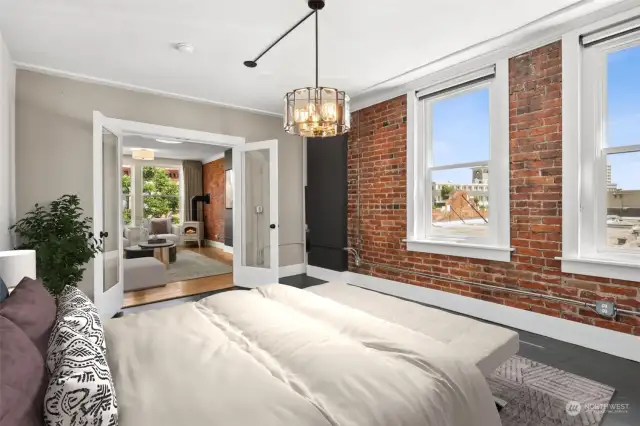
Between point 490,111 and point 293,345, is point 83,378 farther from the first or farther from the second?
point 490,111

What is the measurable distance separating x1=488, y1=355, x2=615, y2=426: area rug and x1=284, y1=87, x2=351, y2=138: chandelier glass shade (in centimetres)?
198

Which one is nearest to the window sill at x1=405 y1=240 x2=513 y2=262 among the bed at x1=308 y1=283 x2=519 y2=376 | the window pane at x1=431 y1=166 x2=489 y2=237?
the window pane at x1=431 y1=166 x2=489 y2=237

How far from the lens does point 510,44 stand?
306cm

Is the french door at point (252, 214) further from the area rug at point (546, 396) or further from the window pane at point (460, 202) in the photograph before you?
the area rug at point (546, 396)

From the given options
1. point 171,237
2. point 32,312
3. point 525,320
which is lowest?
point 525,320

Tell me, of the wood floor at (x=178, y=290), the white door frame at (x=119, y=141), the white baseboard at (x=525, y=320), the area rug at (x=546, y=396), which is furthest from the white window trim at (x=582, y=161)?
the wood floor at (x=178, y=290)

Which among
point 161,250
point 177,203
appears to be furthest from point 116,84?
point 177,203

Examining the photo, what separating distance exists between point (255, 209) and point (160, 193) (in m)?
6.08

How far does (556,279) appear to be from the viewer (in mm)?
2926

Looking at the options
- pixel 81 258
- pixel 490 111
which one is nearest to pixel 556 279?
pixel 490 111

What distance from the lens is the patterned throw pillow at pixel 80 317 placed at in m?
1.21

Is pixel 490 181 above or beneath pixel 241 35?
beneath

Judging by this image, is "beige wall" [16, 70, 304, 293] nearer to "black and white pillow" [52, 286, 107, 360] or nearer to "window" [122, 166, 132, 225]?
"black and white pillow" [52, 286, 107, 360]

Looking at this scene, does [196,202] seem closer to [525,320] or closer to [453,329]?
[525,320]
